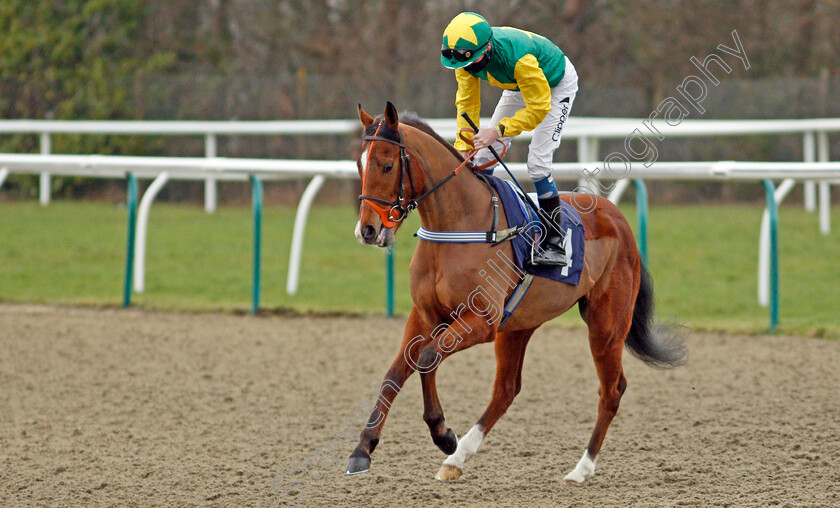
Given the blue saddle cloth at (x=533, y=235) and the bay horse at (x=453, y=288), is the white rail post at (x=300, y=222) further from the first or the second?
the blue saddle cloth at (x=533, y=235)

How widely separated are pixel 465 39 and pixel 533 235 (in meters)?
0.95

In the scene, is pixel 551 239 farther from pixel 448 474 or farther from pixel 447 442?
pixel 448 474

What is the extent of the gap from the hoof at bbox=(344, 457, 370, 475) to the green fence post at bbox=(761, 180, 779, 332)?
4.35 m

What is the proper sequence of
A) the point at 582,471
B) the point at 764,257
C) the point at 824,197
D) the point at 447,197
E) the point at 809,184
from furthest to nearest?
the point at 809,184 → the point at 824,197 → the point at 764,257 → the point at 582,471 → the point at 447,197

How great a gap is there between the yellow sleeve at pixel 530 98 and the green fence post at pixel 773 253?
362 cm

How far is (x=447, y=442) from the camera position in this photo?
13.6 ft

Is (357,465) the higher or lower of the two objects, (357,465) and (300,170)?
the lower

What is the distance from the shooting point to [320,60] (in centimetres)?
1820

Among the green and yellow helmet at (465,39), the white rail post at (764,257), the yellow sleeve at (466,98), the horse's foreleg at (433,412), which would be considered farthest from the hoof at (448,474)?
the white rail post at (764,257)

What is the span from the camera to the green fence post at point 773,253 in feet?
23.4

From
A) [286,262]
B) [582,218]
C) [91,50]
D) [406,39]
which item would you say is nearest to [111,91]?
[91,50]

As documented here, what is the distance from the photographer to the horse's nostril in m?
3.64

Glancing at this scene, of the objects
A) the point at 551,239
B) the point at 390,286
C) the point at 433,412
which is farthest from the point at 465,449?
the point at 390,286

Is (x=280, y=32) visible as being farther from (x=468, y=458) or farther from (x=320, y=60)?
(x=468, y=458)
